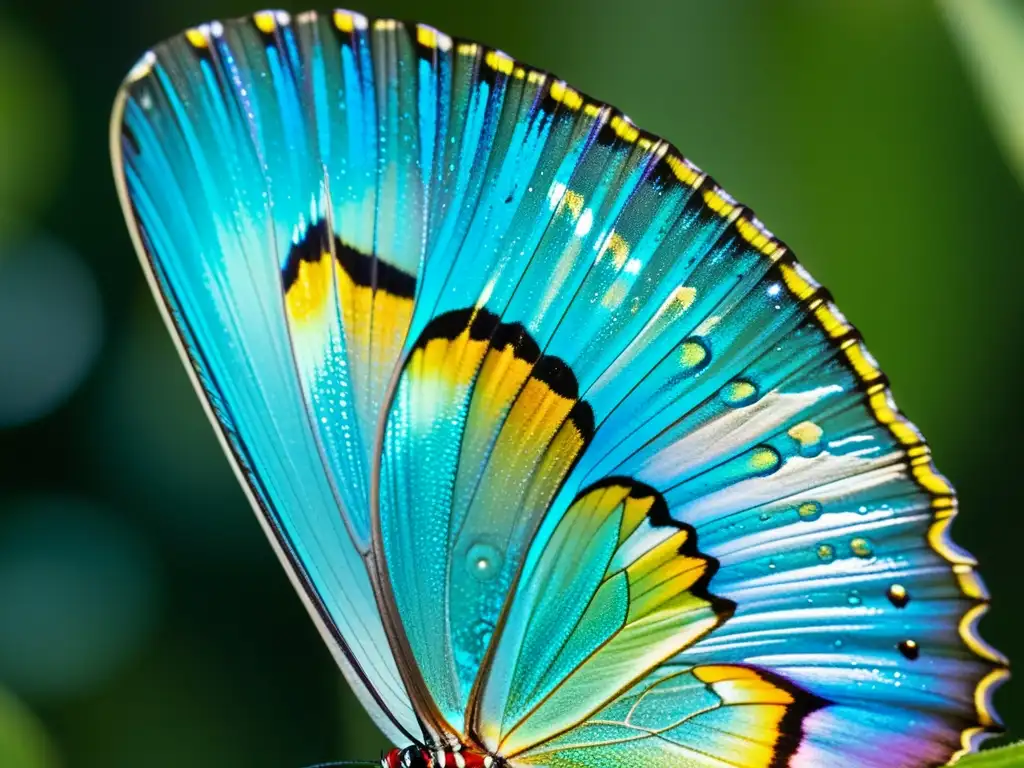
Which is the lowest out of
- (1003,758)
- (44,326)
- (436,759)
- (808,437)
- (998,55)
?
(436,759)


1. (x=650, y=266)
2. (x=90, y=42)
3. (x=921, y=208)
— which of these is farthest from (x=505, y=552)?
(x=90, y=42)

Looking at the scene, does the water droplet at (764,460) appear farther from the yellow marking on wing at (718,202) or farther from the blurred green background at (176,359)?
the blurred green background at (176,359)

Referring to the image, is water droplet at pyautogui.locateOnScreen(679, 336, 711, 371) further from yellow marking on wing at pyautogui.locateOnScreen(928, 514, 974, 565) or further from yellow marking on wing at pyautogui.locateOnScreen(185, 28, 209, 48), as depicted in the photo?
yellow marking on wing at pyautogui.locateOnScreen(185, 28, 209, 48)

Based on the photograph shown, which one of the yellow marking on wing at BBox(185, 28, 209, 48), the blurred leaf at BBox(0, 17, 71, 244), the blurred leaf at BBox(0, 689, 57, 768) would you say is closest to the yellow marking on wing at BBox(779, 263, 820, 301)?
the yellow marking on wing at BBox(185, 28, 209, 48)

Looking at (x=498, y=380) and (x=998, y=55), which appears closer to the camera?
(x=498, y=380)

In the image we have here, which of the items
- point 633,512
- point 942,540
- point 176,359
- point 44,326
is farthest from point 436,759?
point 44,326

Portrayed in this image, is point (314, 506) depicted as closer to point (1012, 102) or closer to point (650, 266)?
point (650, 266)

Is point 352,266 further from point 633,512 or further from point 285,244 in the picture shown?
point 633,512
